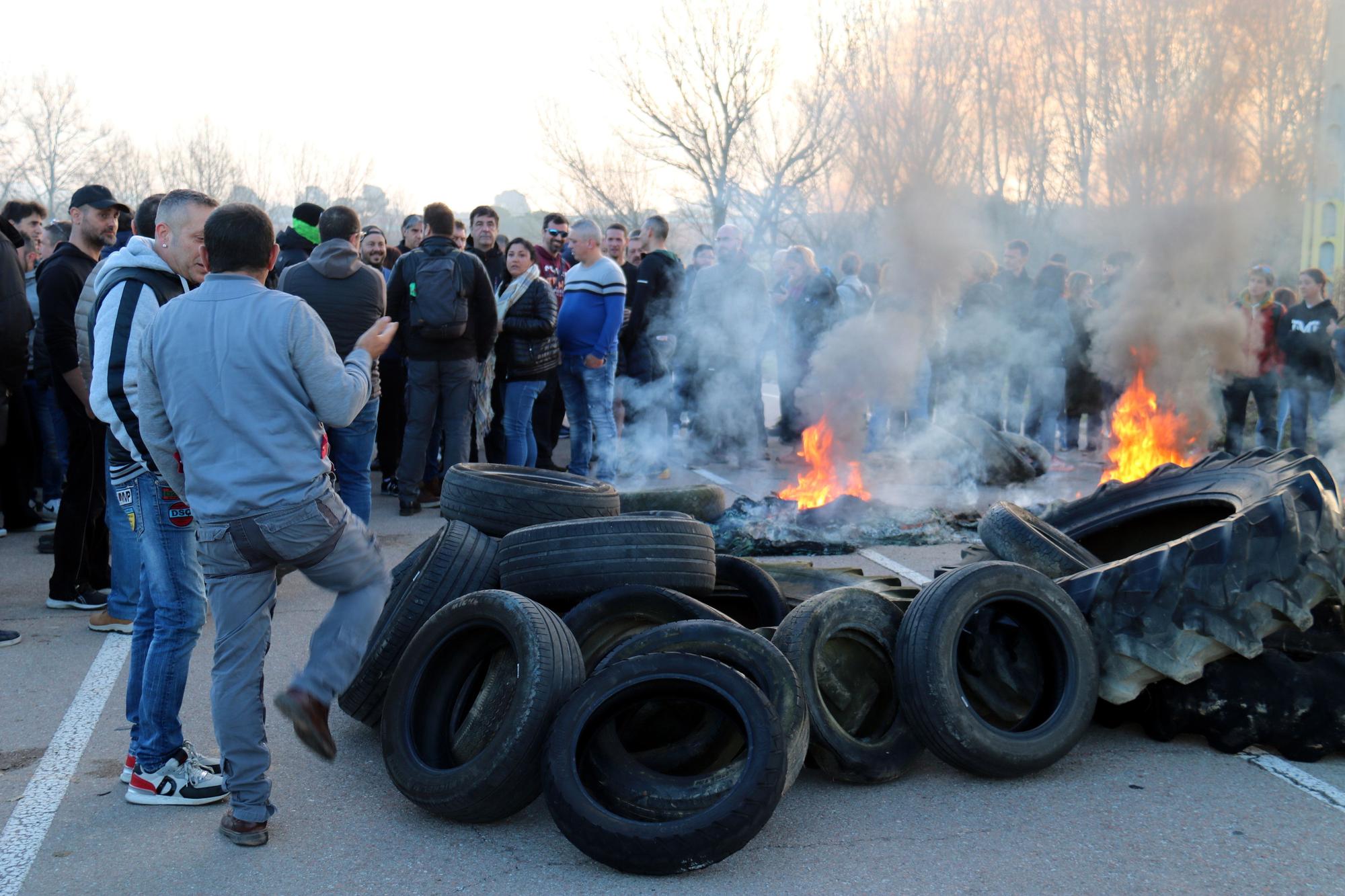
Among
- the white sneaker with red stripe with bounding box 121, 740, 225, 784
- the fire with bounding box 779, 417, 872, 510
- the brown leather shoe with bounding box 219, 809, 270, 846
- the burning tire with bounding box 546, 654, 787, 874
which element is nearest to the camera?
the burning tire with bounding box 546, 654, 787, 874

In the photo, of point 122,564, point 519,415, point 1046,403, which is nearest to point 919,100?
point 1046,403

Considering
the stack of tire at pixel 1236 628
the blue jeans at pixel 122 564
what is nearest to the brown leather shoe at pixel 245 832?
the blue jeans at pixel 122 564

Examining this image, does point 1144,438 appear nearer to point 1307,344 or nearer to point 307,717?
point 1307,344

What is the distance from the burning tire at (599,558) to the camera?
14.6 ft

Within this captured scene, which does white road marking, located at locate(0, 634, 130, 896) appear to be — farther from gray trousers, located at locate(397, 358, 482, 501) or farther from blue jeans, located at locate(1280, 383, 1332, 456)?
blue jeans, located at locate(1280, 383, 1332, 456)

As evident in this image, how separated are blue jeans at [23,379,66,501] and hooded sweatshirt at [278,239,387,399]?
278 centimetres

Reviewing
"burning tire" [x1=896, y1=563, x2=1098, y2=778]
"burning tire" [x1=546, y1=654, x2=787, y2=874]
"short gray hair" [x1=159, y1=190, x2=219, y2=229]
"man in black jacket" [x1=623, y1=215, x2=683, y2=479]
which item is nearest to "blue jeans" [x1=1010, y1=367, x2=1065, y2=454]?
"man in black jacket" [x1=623, y1=215, x2=683, y2=479]

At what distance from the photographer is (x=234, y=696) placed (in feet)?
11.5

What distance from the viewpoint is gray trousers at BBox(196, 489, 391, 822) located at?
3416 mm

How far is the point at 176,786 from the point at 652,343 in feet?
25.6

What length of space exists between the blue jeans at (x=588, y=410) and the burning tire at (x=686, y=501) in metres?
1.78

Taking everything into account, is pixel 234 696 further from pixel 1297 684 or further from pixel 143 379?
pixel 1297 684

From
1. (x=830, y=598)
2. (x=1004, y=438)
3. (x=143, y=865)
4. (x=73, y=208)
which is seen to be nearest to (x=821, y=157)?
(x=1004, y=438)

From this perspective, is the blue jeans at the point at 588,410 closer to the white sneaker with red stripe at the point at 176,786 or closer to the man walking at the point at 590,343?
the man walking at the point at 590,343
